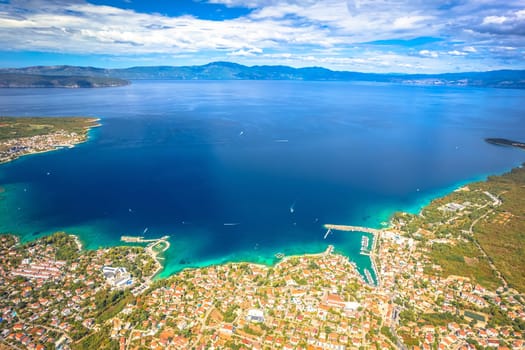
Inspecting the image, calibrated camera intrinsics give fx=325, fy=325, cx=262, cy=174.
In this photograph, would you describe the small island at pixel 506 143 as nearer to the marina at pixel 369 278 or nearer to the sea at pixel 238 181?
the sea at pixel 238 181

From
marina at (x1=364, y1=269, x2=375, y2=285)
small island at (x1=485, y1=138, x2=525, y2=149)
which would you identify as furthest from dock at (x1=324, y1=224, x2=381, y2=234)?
small island at (x1=485, y1=138, x2=525, y2=149)

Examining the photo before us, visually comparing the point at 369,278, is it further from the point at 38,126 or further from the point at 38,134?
the point at 38,126

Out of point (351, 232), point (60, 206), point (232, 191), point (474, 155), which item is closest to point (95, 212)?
point (60, 206)

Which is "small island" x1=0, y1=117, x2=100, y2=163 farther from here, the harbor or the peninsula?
the harbor

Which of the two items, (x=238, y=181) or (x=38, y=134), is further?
(x=38, y=134)

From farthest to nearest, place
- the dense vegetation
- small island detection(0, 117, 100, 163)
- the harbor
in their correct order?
the dense vegetation
small island detection(0, 117, 100, 163)
the harbor

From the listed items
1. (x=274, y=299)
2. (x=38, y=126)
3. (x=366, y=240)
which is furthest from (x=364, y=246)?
(x=38, y=126)
